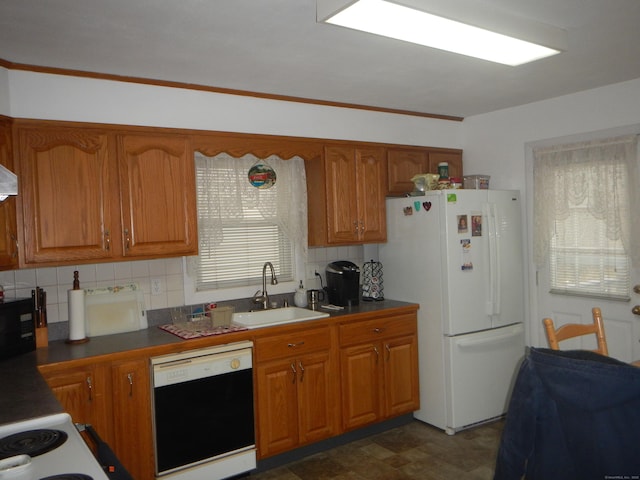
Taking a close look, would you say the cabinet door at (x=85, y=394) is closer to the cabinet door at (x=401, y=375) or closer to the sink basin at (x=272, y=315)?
the sink basin at (x=272, y=315)

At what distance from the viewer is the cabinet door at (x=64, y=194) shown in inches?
104

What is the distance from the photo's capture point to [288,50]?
101 inches

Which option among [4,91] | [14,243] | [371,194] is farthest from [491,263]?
[4,91]

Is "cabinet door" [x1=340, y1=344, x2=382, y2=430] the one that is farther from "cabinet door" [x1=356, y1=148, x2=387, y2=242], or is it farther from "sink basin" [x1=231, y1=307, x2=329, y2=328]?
"cabinet door" [x1=356, y1=148, x2=387, y2=242]

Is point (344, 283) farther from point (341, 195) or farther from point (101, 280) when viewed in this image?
point (101, 280)

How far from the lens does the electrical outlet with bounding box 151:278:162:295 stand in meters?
3.29

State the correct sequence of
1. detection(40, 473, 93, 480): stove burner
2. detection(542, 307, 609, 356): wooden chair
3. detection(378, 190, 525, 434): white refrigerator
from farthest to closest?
detection(378, 190, 525, 434): white refrigerator < detection(542, 307, 609, 356): wooden chair < detection(40, 473, 93, 480): stove burner

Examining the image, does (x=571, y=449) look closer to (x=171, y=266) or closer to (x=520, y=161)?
(x=171, y=266)

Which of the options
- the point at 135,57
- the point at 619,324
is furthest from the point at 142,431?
the point at 619,324

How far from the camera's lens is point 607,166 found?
3498 millimetres

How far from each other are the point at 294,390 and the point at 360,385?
0.53 m

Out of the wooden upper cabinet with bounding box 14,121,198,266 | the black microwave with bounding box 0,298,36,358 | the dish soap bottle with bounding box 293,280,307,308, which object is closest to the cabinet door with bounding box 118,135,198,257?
the wooden upper cabinet with bounding box 14,121,198,266

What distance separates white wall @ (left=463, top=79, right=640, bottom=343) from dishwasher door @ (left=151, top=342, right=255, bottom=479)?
7.78ft

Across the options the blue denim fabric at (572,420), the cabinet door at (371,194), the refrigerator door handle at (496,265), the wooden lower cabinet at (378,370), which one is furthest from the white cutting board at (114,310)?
the refrigerator door handle at (496,265)
